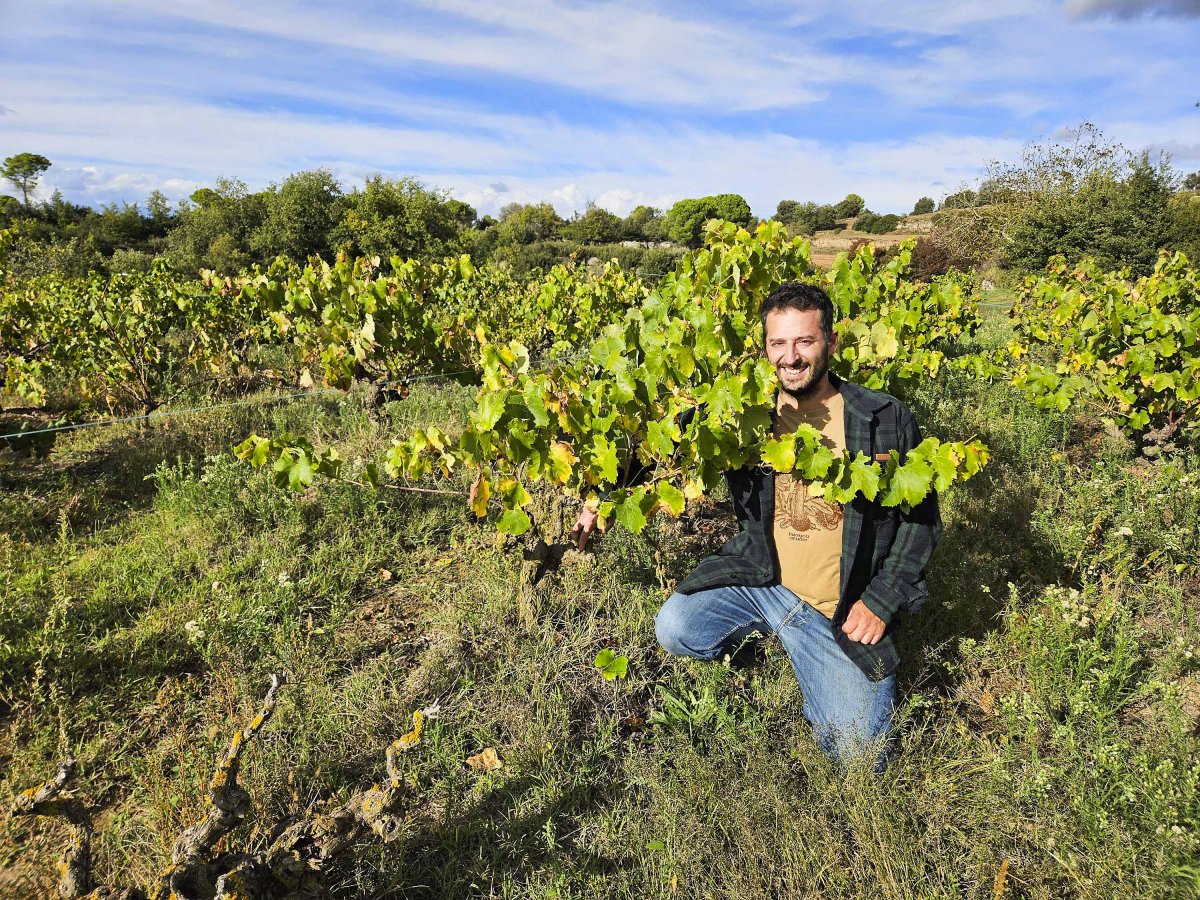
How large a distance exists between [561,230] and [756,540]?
45.6 m

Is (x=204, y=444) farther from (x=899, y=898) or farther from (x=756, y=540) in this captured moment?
(x=899, y=898)

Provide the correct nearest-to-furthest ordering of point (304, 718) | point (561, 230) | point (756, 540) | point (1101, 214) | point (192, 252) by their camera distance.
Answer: point (304, 718) → point (756, 540) → point (1101, 214) → point (192, 252) → point (561, 230)

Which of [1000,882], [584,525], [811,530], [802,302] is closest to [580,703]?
[584,525]

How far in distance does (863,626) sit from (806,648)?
220 millimetres

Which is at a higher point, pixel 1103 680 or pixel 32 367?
pixel 32 367

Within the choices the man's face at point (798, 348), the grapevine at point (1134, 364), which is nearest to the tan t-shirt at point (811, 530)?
the man's face at point (798, 348)

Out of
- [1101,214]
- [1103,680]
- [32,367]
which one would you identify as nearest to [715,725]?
[1103,680]

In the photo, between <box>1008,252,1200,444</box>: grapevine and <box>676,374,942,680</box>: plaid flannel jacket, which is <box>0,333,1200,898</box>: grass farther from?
<box>1008,252,1200,444</box>: grapevine

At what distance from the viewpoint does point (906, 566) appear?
2.21m

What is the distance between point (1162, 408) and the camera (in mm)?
4301

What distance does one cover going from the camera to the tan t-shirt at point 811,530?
2.32m

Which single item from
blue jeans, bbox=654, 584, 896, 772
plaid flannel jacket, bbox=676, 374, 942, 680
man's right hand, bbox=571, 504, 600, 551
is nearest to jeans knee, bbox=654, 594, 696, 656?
blue jeans, bbox=654, 584, 896, 772

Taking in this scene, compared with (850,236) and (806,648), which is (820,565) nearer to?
(806,648)

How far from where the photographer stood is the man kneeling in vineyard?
85.0 inches
